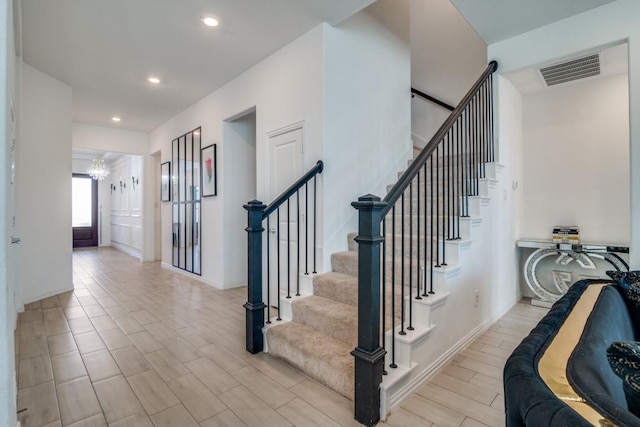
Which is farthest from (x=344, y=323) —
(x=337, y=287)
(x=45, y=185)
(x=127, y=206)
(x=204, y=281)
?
(x=127, y=206)

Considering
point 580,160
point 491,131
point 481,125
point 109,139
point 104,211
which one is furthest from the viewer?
point 104,211

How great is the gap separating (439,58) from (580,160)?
251cm

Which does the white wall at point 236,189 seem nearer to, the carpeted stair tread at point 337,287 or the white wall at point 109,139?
the carpeted stair tread at point 337,287

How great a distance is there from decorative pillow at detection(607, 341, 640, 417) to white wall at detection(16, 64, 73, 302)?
5322 mm

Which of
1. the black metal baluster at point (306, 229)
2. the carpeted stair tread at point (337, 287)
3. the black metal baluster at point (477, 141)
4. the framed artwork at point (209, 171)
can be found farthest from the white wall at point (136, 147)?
the black metal baluster at point (477, 141)

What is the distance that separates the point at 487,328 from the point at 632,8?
287 cm

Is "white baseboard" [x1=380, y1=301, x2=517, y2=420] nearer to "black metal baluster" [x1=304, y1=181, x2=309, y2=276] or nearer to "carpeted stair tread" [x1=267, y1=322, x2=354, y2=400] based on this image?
"carpeted stair tread" [x1=267, y1=322, x2=354, y2=400]

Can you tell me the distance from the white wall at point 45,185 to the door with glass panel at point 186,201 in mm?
1574

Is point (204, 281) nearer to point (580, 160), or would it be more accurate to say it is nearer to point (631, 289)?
point (631, 289)

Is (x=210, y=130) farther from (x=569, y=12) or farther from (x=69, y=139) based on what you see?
(x=569, y=12)

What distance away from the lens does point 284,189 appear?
3.46 metres

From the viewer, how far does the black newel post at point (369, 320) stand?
164cm

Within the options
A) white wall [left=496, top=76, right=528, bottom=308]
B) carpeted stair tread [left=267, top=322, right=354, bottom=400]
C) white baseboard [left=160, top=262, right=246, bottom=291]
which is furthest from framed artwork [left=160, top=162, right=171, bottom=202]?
white wall [left=496, top=76, right=528, bottom=308]

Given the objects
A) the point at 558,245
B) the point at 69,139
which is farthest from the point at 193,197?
the point at 558,245
